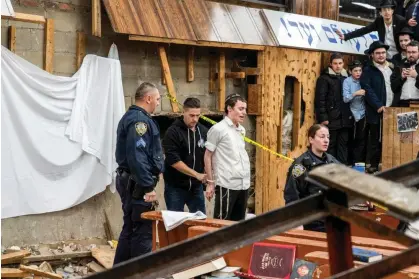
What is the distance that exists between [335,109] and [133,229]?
5040 millimetres

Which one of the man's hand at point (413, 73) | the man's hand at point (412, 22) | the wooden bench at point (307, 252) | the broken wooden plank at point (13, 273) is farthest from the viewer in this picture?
the man's hand at point (412, 22)

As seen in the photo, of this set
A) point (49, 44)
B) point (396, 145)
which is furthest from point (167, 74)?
point (396, 145)

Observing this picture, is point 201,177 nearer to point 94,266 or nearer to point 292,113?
point 94,266

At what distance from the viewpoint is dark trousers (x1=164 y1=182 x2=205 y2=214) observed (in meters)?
7.56

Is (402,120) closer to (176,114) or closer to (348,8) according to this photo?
(176,114)

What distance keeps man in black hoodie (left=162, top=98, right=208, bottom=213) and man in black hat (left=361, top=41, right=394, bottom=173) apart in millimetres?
3341

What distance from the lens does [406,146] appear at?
30.6 feet

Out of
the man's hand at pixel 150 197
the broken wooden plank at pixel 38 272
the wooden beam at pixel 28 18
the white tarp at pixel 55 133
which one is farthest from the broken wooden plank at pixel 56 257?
the wooden beam at pixel 28 18

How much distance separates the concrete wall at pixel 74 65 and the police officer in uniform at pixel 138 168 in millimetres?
1773

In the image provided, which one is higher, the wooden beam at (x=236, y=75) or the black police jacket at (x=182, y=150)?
the wooden beam at (x=236, y=75)

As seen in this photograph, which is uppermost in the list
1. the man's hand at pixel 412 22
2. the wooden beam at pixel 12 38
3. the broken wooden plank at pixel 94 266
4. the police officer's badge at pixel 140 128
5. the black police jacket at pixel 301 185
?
the man's hand at pixel 412 22

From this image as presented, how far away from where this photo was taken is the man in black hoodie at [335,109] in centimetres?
1058

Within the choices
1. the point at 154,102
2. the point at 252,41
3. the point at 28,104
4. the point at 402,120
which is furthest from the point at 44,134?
the point at 402,120

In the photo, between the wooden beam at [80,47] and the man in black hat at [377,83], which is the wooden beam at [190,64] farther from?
the man in black hat at [377,83]
